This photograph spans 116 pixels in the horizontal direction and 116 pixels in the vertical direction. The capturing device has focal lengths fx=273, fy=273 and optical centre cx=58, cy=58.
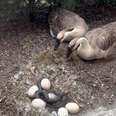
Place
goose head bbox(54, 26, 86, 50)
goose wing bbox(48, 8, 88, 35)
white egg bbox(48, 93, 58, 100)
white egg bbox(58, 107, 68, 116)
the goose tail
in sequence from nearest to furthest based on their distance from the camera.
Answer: white egg bbox(58, 107, 68, 116) → white egg bbox(48, 93, 58, 100) → the goose tail → goose head bbox(54, 26, 86, 50) → goose wing bbox(48, 8, 88, 35)

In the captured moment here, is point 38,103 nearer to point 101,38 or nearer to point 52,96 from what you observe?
point 52,96

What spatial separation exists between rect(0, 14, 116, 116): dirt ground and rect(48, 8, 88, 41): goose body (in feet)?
0.64

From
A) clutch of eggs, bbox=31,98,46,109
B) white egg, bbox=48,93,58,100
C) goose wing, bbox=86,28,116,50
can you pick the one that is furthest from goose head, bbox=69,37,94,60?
clutch of eggs, bbox=31,98,46,109

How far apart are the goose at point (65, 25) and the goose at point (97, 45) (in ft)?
0.80

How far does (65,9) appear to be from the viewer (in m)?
5.04

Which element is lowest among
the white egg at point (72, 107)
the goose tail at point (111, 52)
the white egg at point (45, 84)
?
the white egg at point (72, 107)

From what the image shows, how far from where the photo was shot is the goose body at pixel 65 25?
4.53m

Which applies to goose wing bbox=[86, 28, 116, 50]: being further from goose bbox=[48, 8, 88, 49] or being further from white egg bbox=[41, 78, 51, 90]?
white egg bbox=[41, 78, 51, 90]

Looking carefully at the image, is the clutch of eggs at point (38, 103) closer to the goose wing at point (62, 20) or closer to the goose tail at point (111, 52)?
the goose tail at point (111, 52)

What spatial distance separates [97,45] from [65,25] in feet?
2.49

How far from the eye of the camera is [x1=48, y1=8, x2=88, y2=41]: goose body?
4.53m

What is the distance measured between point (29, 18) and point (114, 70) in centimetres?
193

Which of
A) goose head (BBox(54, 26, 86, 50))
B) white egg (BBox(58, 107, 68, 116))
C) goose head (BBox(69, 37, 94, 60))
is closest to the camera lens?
white egg (BBox(58, 107, 68, 116))

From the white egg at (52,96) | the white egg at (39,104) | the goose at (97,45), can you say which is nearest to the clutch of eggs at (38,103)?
the white egg at (39,104)
